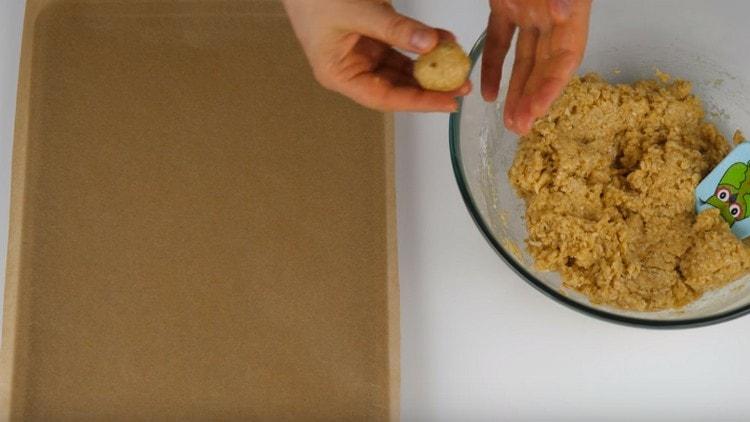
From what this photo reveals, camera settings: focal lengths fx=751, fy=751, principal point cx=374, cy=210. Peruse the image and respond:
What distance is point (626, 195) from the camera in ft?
3.36

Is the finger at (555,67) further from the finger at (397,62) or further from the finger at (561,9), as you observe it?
the finger at (397,62)

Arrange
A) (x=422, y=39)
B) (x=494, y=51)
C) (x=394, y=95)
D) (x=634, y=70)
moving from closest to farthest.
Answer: (x=422, y=39), (x=394, y=95), (x=494, y=51), (x=634, y=70)

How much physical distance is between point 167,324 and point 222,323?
8cm

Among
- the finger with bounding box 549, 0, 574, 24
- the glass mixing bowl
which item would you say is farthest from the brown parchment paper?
the finger with bounding box 549, 0, 574, 24

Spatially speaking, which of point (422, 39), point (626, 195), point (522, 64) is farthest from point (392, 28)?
point (626, 195)

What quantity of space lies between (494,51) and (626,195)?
10.5 inches

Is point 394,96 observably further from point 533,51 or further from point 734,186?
point 734,186

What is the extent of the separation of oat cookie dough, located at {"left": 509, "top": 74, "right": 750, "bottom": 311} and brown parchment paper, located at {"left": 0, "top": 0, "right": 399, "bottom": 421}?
0.82 feet

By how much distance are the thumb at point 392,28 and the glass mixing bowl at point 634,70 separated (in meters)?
0.25

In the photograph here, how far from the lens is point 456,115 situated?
1.00 m

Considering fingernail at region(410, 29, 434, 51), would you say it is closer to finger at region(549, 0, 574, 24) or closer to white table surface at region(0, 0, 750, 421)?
finger at region(549, 0, 574, 24)

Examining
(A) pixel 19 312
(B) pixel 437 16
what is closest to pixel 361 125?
(B) pixel 437 16

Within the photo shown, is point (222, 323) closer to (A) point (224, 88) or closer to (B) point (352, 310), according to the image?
(B) point (352, 310)

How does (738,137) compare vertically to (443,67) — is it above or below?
below
